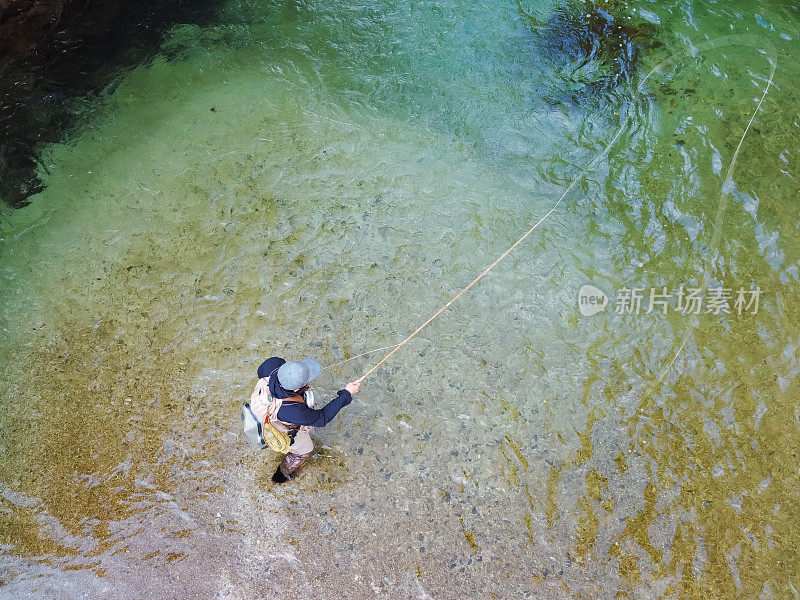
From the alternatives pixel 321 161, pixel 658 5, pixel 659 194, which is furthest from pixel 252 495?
pixel 658 5

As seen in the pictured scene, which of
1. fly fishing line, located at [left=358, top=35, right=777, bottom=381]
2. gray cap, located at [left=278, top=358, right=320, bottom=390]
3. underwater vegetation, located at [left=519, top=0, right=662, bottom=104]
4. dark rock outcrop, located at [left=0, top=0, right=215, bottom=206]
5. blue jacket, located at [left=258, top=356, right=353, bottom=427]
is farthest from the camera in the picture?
underwater vegetation, located at [left=519, top=0, right=662, bottom=104]

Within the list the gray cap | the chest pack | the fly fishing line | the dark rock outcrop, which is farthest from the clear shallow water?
the gray cap

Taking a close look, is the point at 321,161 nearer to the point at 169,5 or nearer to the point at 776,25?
the point at 169,5

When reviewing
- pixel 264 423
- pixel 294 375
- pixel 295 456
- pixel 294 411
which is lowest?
pixel 295 456

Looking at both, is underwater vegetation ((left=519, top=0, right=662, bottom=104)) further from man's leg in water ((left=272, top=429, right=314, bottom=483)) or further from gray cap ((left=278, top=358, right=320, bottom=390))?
man's leg in water ((left=272, top=429, right=314, bottom=483))

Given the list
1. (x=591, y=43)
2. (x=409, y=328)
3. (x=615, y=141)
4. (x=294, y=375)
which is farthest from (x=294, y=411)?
(x=591, y=43)

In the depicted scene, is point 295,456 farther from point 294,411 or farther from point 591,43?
point 591,43
